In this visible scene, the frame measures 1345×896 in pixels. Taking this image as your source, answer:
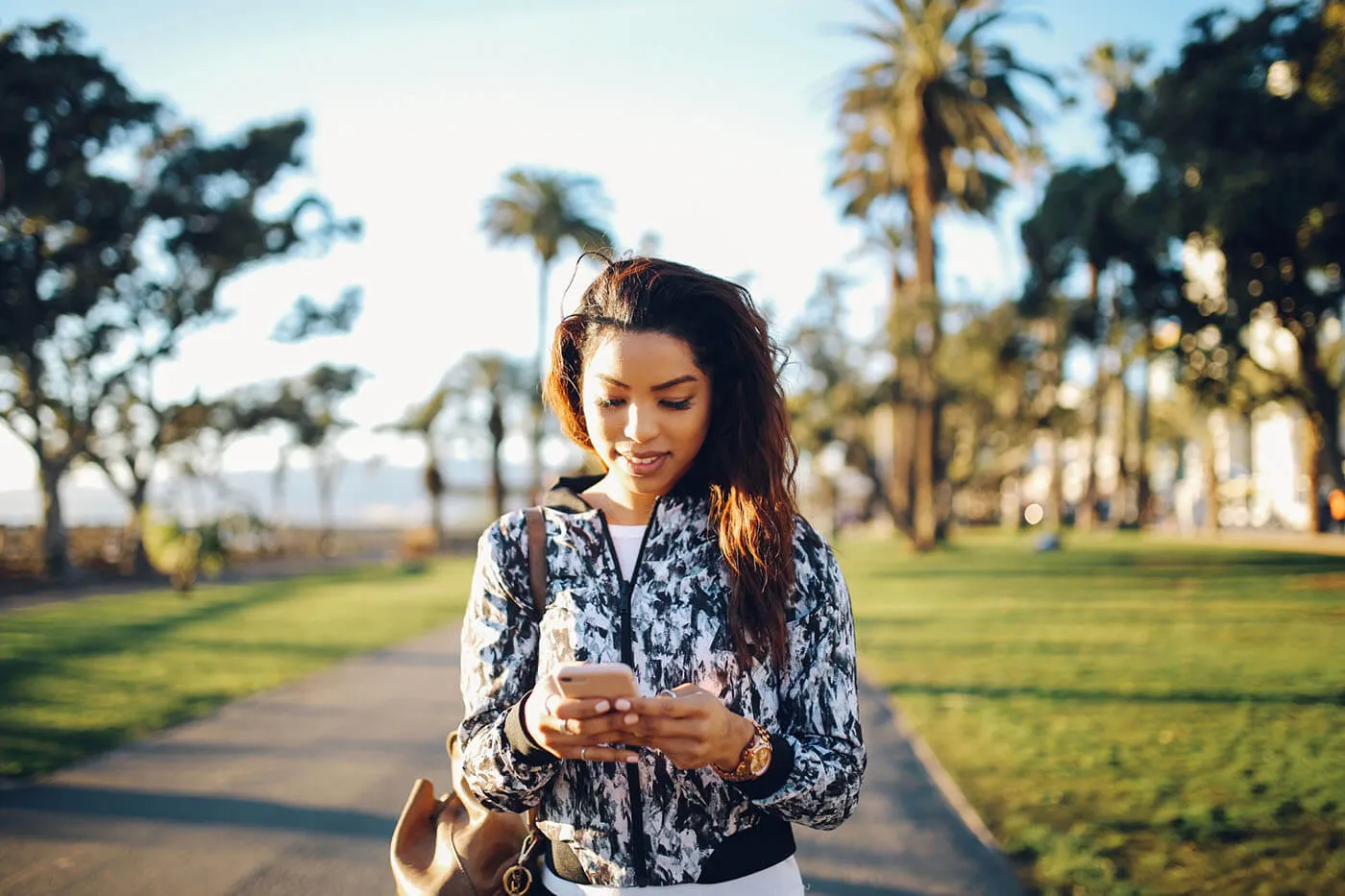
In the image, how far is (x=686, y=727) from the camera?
1.65 metres

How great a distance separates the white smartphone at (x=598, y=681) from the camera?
1.62 metres

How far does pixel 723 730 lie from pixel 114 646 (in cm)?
1315

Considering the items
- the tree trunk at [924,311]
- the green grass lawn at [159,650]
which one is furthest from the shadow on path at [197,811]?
the tree trunk at [924,311]

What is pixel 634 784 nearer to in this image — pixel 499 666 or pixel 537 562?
pixel 499 666

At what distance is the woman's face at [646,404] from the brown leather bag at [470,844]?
225mm

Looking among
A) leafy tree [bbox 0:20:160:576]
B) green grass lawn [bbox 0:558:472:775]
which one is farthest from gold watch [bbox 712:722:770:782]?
leafy tree [bbox 0:20:160:576]

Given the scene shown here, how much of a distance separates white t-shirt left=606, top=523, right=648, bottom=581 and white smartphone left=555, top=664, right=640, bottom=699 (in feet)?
1.30

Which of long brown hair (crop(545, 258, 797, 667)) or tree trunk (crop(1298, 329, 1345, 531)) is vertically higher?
tree trunk (crop(1298, 329, 1345, 531))

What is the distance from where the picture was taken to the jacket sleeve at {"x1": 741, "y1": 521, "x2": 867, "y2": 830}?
182 centimetres

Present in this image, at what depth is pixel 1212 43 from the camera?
1611 centimetres

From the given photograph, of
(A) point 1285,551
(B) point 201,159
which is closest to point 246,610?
(B) point 201,159

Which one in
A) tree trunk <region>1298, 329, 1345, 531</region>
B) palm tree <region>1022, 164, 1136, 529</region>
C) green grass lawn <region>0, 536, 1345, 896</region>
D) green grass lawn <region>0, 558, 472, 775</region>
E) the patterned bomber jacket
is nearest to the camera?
the patterned bomber jacket

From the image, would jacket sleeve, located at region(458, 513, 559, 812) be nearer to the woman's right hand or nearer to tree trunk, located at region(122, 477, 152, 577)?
the woman's right hand

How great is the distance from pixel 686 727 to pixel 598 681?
0.54 ft
